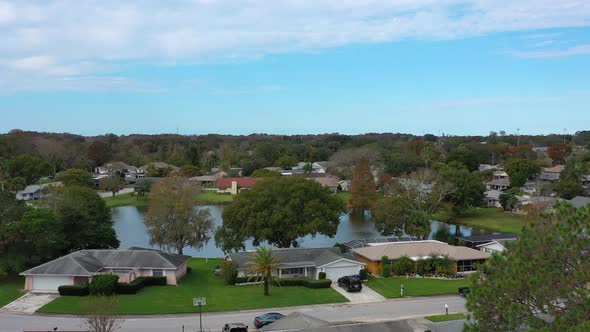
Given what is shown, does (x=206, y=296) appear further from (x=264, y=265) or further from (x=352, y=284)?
(x=352, y=284)

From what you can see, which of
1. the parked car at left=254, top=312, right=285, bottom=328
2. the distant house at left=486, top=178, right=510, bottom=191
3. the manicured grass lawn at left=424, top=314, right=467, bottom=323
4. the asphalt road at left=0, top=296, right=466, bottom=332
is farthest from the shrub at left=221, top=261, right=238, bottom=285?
the distant house at left=486, top=178, right=510, bottom=191

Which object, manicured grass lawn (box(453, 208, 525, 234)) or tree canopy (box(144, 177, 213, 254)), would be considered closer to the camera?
tree canopy (box(144, 177, 213, 254))

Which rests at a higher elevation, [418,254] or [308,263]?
[418,254]

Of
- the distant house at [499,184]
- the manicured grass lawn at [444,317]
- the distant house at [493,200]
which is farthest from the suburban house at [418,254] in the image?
the distant house at [499,184]

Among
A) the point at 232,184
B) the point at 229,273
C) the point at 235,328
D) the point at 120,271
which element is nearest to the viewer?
the point at 235,328

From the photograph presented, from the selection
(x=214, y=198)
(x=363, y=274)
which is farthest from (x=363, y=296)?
(x=214, y=198)

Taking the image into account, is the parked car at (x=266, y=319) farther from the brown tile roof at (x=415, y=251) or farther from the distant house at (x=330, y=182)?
the distant house at (x=330, y=182)

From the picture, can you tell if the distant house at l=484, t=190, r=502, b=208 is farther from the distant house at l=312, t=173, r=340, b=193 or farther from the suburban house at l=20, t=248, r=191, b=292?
the suburban house at l=20, t=248, r=191, b=292

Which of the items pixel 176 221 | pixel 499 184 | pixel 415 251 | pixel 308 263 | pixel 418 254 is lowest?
pixel 308 263
